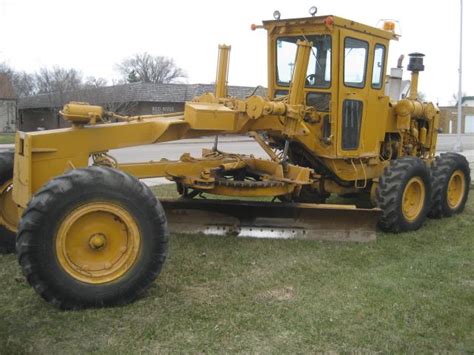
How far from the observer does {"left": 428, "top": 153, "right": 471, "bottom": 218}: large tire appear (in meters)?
8.50

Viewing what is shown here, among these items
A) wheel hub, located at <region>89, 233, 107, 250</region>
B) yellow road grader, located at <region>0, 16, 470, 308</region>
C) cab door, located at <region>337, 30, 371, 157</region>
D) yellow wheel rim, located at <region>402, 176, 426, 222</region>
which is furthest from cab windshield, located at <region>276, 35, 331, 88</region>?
wheel hub, located at <region>89, 233, 107, 250</region>

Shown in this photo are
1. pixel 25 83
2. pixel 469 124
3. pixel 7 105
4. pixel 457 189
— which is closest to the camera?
pixel 457 189

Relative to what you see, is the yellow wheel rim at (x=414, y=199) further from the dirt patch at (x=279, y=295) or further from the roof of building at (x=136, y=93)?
the roof of building at (x=136, y=93)

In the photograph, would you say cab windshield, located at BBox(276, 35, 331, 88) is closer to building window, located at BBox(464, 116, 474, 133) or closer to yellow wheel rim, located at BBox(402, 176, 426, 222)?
yellow wheel rim, located at BBox(402, 176, 426, 222)

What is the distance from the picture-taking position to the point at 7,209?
6363 millimetres

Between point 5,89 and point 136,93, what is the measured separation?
1584 centimetres

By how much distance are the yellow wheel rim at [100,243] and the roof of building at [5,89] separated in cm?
4473

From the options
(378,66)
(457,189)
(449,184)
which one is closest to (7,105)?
(457,189)

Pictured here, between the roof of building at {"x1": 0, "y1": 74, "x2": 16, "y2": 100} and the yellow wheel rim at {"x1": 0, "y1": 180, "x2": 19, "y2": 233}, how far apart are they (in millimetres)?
42749

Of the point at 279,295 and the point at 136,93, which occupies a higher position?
the point at 136,93

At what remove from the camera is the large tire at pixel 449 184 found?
335 inches

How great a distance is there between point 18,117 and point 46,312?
48977 millimetres

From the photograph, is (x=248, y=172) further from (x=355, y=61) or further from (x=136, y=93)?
(x=136, y=93)

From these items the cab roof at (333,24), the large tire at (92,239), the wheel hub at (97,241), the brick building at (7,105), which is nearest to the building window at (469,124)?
the brick building at (7,105)
